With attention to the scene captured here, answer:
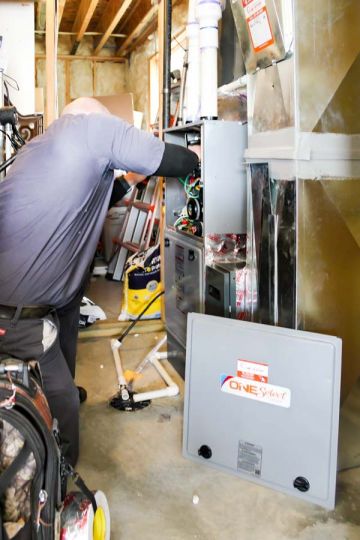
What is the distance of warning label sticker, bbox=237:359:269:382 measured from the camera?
1750 millimetres

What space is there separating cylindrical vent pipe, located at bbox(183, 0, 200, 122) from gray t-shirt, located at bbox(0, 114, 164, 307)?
0.66 metres

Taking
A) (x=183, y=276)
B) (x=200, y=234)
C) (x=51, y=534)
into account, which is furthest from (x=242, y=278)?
(x=51, y=534)

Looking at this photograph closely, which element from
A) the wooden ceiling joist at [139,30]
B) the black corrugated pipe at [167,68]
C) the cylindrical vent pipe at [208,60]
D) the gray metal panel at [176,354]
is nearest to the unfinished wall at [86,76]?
the wooden ceiling joist at [139,30]

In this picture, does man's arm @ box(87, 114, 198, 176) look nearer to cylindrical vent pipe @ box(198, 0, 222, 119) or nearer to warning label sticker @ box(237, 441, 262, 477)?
cylindrical vent pipe @ box(198, 0, 222, 119)

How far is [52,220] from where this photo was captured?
1.74 m

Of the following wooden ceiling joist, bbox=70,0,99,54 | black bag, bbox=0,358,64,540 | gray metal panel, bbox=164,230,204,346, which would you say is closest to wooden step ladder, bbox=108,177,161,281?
gray metal panel, bbox=164,230,204,346

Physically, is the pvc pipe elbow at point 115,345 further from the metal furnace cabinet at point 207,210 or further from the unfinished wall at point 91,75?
the unfinished wall at point 91,75

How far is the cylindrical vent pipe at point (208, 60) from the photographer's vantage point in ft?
7.16

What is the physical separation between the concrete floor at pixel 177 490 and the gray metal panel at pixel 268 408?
0.24 ft

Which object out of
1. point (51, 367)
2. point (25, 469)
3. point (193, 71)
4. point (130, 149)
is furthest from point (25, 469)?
point (193, 71)

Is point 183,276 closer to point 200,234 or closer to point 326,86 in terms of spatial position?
point 200,234

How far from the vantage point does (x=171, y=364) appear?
2941mm

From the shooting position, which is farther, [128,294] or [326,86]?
[128,294]

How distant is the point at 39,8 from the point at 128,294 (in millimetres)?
4575
